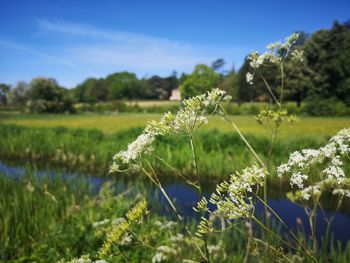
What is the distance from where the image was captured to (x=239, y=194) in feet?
4.61

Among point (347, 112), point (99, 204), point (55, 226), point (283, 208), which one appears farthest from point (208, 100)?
point (283, 208)

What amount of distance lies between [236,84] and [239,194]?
3984cm

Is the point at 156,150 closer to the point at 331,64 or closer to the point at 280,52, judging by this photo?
the point at 331,64

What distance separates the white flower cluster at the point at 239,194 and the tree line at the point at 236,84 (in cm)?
69

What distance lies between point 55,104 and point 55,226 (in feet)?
184

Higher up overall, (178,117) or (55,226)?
(178,117)

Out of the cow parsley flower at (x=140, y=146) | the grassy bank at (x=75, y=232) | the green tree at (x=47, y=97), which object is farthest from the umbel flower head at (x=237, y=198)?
the green tree at (x=47, y=97)

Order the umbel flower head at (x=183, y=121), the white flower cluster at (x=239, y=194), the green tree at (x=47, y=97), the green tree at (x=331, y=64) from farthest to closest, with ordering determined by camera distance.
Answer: the green tree at (x=47, y=97)
the green tree at (x=331, y=64)
the umbel flower head at (x=183, y=121)
the white flower cluster at (x=239, y=194)

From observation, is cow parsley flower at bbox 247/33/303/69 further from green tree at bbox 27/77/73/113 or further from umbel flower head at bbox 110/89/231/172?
green tree at bbox 27/77/73/113

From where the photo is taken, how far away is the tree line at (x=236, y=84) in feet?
13.5

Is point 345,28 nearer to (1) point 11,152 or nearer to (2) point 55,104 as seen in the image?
(1) point 11,152

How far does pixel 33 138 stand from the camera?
18.9 m

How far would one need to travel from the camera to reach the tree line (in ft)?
13.5

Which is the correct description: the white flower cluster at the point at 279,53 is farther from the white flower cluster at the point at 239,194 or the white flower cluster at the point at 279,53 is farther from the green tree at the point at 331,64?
the green tree at the point at 331,64
